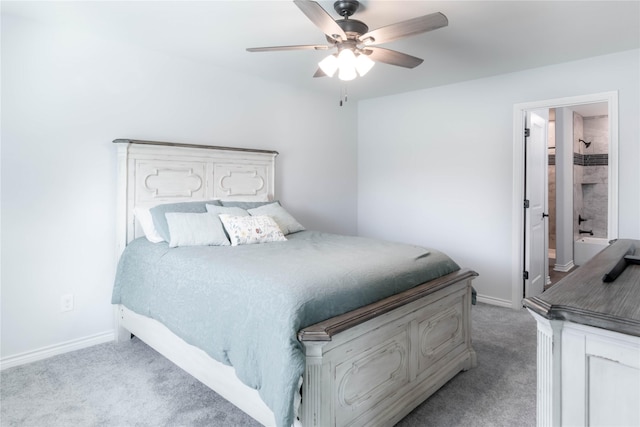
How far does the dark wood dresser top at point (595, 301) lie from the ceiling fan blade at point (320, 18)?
1.53 m

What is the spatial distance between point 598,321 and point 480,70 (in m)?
3.33

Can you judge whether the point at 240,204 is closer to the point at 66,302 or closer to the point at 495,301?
the point at 66,302

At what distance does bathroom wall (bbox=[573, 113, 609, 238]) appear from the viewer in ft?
18.4

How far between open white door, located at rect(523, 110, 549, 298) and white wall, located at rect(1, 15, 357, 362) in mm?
3063

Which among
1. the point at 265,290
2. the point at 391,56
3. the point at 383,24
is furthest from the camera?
the point at 383,24

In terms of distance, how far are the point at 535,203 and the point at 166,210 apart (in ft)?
11.8

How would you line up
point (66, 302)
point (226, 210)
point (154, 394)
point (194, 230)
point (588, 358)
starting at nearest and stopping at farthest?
point (588, 358) < point (154, 394) < point (194, 230) < point (66, 302) < point (226, 210)

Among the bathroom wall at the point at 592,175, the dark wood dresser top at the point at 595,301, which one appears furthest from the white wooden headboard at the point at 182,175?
the bathroom wall at the point at 592,175

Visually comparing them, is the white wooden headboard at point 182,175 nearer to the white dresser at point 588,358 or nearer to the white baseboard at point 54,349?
the white baseboard at point 54,349

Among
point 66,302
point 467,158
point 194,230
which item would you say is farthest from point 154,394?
point 467,158

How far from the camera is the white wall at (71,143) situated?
2.54 meters

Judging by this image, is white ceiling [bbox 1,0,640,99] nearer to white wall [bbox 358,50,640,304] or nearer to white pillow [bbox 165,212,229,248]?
white wall [bbox 358,50,640,304]

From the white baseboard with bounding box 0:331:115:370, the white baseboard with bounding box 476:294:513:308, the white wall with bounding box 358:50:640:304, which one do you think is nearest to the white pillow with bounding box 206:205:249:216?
the white baseboard with bounding box 0:331:115:370

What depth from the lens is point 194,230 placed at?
268 centimetres
